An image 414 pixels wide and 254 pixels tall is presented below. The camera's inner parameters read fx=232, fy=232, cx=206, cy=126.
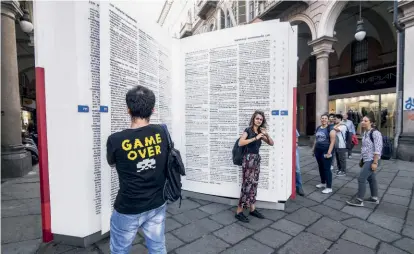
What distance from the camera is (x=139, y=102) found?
69.2 inches

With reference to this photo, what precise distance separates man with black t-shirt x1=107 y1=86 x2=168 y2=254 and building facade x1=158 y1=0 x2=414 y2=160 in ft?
22.3

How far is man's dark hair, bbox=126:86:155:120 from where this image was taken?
176 cm

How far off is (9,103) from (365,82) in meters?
16.2

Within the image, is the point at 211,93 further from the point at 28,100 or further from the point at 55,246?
the point at 28,100

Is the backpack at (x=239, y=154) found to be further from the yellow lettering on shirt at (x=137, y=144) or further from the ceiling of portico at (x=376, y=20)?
the ceiling of portico at (x=376, y=20)

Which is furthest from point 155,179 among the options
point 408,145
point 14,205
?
point 408,145

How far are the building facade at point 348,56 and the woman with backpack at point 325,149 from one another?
5.03m

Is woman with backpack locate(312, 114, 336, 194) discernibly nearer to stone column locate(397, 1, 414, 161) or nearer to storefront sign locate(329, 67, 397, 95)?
stone column locate(397, 1, 414, 161)

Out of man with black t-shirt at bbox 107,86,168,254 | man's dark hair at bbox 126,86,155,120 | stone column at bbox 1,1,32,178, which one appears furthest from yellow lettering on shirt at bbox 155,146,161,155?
stone column at bbox 1,1,32,178

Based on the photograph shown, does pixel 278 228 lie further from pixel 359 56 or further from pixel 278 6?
pixel 359 56

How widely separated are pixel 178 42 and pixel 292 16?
10187 mm

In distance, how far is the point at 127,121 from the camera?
10.3 ft

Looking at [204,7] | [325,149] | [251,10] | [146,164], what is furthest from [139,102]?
[204,7]

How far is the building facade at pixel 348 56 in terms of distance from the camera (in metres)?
9.42
